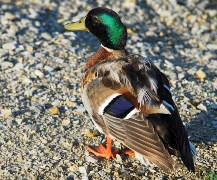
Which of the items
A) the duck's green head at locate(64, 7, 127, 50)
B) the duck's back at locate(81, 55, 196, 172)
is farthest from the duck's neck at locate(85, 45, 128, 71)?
the duck's back at locate(81, 55, 196, 172)

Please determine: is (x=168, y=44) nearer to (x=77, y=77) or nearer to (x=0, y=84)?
(x=77, y=77)

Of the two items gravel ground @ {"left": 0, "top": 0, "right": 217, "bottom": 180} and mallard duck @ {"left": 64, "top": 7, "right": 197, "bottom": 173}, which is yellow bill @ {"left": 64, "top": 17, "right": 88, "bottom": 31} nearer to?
mallard duck @ {"left": 64, "top": 7, "right": 197, "bottom": 173}

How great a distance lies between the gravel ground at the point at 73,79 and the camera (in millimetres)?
5160

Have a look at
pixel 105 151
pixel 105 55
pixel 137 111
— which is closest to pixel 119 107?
pixel 137 111

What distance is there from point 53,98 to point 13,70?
870mm

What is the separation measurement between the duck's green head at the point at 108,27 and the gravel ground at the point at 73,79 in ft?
3.14

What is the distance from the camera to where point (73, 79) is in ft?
22.5

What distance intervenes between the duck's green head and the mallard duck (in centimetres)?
33

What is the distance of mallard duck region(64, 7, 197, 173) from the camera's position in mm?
4477

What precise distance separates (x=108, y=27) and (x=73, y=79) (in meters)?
1.39

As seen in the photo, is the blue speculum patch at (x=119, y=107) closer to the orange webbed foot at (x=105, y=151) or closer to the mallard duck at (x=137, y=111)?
the mallard duck at (x=137, y=111)

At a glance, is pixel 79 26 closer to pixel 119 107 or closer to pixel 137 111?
pixel 119 107

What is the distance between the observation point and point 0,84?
6539 millimetres

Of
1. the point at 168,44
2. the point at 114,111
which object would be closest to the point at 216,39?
the point at 168,44
